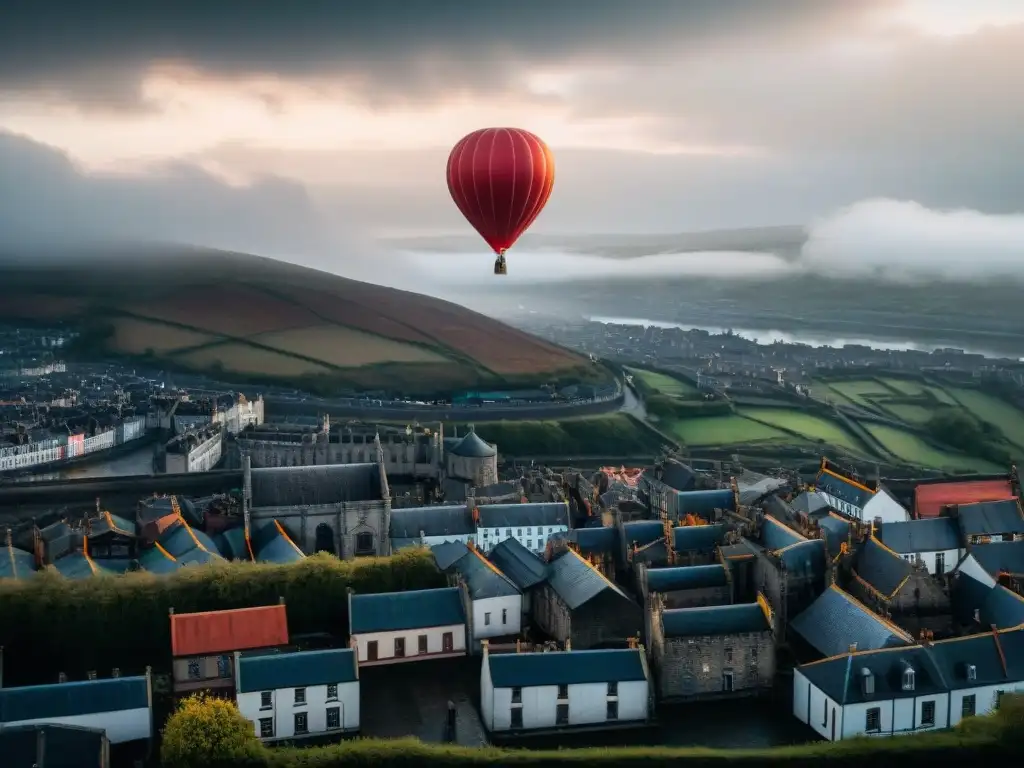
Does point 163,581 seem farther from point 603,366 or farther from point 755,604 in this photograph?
point 603,366

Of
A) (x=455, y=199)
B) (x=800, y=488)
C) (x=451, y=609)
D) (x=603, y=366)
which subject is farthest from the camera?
(x=603, y=366)

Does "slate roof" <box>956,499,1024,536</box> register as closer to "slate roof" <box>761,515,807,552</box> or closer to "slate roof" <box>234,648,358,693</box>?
"slate roof" <box>761,515,807,552</box>

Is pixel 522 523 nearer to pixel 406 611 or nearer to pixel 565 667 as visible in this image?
pixel 406 611

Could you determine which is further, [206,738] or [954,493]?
[954,493]

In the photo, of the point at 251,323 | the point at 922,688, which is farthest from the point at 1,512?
the point at 251,323

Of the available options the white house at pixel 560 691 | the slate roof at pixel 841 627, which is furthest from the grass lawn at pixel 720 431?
the white house at pixel 560 691

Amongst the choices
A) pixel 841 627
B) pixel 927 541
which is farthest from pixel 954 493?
pixel 841 627
